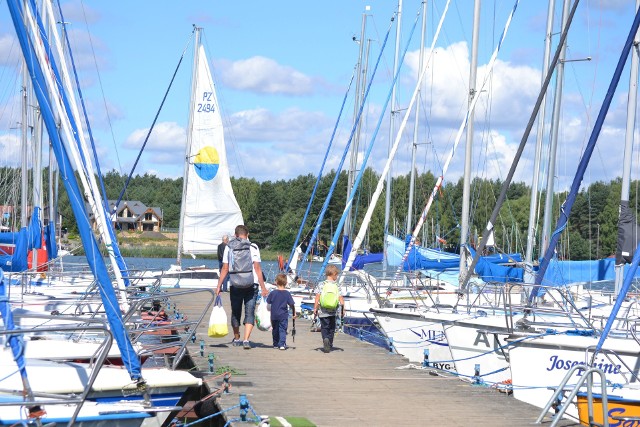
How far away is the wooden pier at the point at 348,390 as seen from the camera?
1084 centimetres

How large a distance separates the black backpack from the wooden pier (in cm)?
116

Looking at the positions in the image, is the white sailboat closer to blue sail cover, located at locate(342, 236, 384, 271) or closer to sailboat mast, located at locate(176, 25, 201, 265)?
sailboat mast, located at locate(176, 25, 201, 265)

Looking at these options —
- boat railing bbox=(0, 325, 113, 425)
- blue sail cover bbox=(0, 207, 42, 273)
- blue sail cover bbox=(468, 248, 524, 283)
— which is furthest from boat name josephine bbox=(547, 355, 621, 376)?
blue sail cover bbox=(0, 207, 42, 273)

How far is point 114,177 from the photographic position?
5404 inches

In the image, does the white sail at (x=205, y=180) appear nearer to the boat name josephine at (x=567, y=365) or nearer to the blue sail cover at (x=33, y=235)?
the blue sail cover at (x=33, y=235)

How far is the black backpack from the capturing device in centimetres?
1520

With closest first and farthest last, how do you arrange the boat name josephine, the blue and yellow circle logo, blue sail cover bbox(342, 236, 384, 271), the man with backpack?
the boat name josephine
the man with backpack
blue sail cover bbox(342, 236, 384, 271)
the blue and yellow circle logo

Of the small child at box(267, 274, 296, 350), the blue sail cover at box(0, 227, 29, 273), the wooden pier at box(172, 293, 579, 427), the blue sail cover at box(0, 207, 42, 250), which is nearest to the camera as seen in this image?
the wooden pier at box(172, 293, 579, 427)

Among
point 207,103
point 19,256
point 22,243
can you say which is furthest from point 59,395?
point 207,103

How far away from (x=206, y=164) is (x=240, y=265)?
19590mm

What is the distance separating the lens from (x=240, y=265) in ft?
49.8

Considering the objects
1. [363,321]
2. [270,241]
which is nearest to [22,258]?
[363,321]

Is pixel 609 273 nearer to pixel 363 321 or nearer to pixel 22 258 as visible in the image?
pixel 363 321

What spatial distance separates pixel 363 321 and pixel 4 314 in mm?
15894
